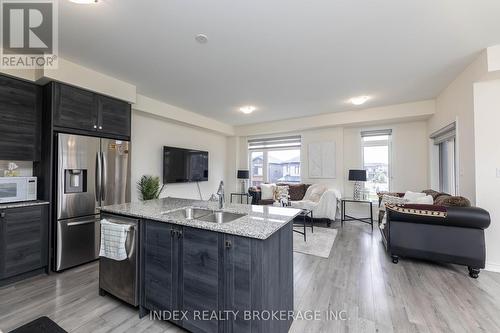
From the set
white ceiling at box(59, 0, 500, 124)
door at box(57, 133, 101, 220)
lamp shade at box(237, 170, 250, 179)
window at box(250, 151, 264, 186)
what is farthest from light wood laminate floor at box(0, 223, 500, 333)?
window at box(250, 151, 264, 186)

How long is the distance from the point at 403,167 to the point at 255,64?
173 inches

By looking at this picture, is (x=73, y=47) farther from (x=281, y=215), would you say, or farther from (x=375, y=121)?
(x=375, y=121)

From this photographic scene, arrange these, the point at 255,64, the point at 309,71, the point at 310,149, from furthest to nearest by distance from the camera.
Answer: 1. the point at 310,149
2. the point at 309,71
3. the point at 255,64

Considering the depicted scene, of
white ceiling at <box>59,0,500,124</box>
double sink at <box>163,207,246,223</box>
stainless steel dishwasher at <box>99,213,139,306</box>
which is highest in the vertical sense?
white ceiling at <box>59,0,500,124</box>

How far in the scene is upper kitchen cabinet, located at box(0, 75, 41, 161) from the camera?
2.47m

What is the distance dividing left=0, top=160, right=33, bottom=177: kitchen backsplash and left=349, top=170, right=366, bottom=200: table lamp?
19.1 feet

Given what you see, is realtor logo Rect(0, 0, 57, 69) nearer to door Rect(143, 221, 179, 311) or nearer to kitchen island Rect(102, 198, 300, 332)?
kitchen island Rect(102, 198, 300, 332)

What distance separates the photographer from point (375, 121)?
4855mm

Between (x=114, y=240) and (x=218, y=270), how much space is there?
107 cm

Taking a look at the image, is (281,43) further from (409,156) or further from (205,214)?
(409,156)

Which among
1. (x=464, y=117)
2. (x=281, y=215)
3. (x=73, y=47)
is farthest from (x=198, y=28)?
(x=464, y=117)

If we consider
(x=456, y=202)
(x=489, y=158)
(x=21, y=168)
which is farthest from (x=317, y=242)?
(x=21, y=168)

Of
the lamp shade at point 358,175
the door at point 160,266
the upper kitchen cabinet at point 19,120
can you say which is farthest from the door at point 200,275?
the lamp shade at point 358,175

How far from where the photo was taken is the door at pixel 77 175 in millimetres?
2664
